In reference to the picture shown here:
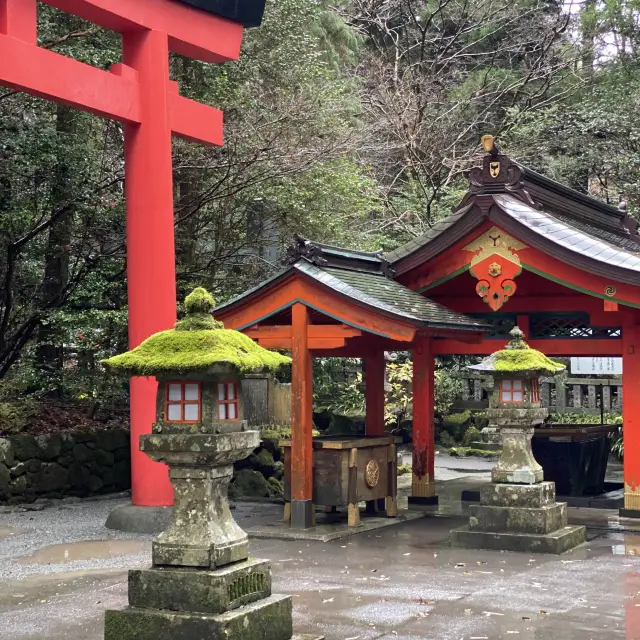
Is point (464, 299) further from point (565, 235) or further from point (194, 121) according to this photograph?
point (194, 121)

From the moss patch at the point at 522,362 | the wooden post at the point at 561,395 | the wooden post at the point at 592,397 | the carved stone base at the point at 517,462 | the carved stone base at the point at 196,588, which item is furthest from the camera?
the wooden post at the point at 561,395

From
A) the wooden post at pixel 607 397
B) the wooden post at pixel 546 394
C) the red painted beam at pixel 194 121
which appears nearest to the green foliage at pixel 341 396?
the wooden post at pixel 546 394

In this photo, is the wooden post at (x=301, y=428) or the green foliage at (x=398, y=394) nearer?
the wooden post at (x=301, y=428)

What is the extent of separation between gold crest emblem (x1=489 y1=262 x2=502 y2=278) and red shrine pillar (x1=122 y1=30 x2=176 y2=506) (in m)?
3.92

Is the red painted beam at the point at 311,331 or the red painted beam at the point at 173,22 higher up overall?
the red painted beam at the point at 173,22

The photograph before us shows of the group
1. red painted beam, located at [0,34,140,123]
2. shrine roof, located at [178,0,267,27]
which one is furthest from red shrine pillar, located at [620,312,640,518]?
red painted beam, located at [0,34,140,123]

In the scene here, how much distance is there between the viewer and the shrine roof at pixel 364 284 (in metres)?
10.3

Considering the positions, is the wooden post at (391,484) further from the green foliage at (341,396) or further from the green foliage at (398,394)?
the green foliage at (398,394)

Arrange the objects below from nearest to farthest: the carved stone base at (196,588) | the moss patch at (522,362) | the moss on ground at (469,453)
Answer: the carved stone base at (196,588)
the moss patch at (522,362)
the moss on ground at (469,453)

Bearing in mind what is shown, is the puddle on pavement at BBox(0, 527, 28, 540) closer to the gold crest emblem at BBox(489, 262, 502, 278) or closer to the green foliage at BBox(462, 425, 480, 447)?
the gold crest emblem at BBox(489, 262, 502, 278)

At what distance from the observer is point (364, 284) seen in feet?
36.5

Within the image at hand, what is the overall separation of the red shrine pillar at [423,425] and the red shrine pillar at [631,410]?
250 centimetres

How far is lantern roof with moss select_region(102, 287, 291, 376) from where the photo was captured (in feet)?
18.5

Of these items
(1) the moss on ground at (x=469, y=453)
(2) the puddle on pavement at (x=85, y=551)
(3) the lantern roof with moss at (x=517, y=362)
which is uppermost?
(3) the lantern roof with moss at (x=517, y=362)
